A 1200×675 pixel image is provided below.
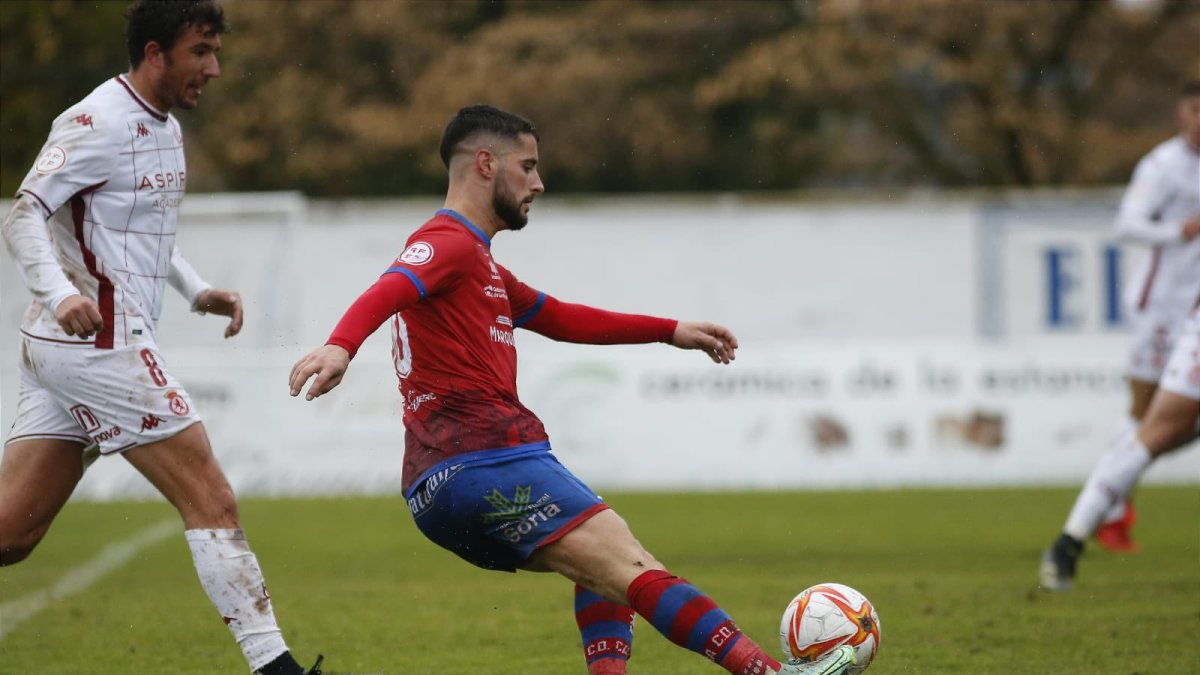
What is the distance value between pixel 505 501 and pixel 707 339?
1139 mm

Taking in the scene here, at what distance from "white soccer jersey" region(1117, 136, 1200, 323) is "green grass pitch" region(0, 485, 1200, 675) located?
154 centimetres

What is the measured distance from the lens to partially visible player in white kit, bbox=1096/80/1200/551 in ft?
32.1

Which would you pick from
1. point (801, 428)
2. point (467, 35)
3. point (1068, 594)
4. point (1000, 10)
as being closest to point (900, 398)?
point (801, 428)

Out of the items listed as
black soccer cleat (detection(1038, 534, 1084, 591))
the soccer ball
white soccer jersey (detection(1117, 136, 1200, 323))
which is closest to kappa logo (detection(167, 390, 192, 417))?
the soccer ball

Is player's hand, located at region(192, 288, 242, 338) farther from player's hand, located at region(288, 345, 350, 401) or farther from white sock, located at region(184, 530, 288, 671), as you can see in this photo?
player's hand, located at region(288, 345, 350, 401)

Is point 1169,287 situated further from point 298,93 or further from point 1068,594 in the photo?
point 298,93

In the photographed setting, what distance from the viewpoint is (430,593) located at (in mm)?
8648

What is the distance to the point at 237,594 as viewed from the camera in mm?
5273

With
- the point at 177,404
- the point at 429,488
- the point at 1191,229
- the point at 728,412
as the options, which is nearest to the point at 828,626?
the point at 429,488

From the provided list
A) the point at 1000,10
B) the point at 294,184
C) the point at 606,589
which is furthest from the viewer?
the point at 294,184

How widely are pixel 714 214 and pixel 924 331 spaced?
281 centimetres

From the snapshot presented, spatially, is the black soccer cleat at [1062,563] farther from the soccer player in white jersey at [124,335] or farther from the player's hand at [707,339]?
the soccer player in white jersey at [124,335]

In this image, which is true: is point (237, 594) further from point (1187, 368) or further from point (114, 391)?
point (1187, 368)

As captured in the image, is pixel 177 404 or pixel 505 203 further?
pixel 177 404
